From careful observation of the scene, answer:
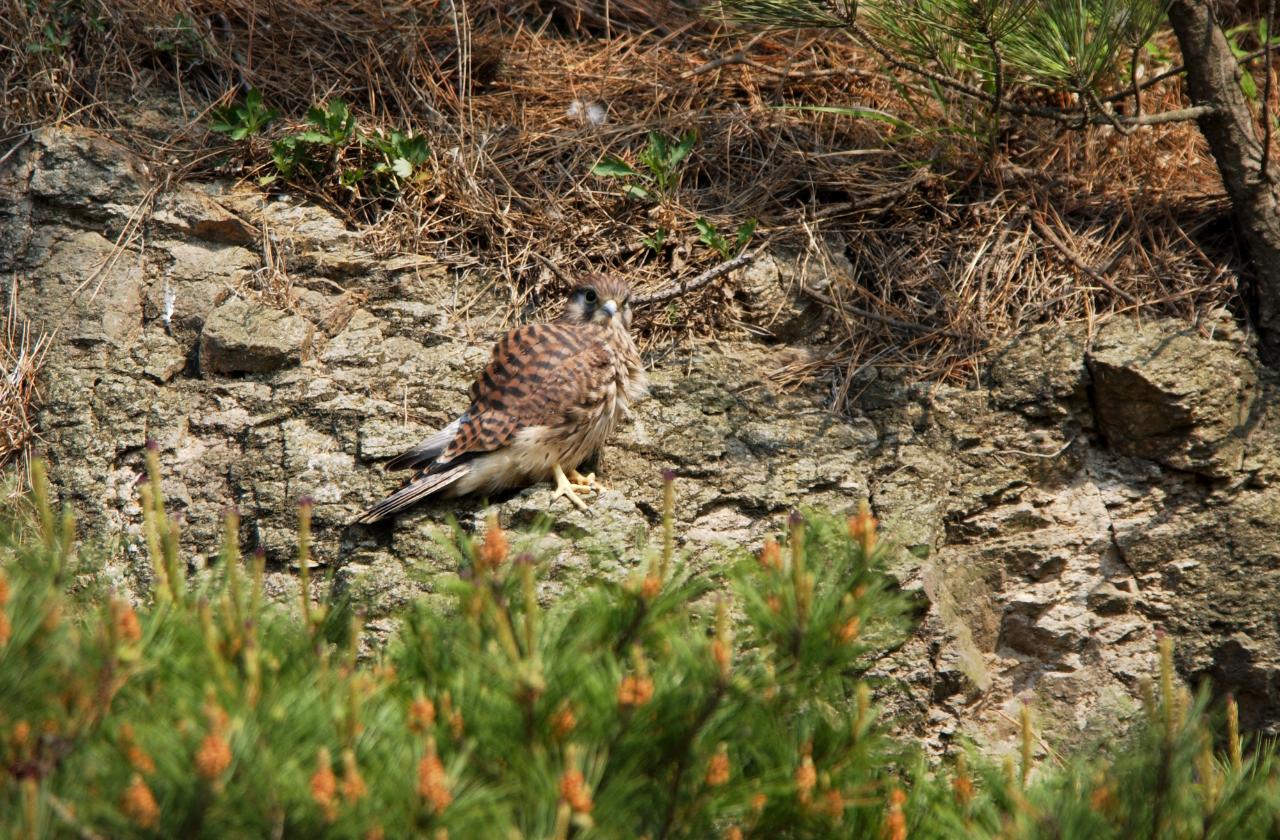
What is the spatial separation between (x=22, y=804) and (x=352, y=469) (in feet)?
6.12

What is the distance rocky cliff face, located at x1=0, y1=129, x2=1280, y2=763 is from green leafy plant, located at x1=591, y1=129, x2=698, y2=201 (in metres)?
0.55

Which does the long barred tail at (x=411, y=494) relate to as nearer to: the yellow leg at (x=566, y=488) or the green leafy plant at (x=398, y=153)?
the yellow leg at (x=566, y=488)

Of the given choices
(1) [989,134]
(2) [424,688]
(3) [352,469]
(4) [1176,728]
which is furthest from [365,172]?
(4) [1176,728]

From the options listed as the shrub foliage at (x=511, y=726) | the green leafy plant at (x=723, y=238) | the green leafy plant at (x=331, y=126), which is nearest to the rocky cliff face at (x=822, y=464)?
the green leafy plant at (x=723, y=238)

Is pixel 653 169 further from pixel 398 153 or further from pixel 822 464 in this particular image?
pixel 822 464

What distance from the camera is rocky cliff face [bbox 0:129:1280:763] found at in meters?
2.99

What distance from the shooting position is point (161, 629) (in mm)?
1756

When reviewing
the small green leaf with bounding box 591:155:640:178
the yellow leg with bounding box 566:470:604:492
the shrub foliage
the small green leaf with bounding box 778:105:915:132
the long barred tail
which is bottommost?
the shrub foliage

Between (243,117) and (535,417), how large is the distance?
4.97ft

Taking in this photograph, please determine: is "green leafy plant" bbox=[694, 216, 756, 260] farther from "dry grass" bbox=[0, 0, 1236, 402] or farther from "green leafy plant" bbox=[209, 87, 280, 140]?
"green leafy plant" bbox=[209, 87, 280, 140]

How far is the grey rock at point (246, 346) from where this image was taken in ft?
11.2

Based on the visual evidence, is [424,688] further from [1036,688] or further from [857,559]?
[1036,688]

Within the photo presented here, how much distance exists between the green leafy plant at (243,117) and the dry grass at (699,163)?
8 centimetres

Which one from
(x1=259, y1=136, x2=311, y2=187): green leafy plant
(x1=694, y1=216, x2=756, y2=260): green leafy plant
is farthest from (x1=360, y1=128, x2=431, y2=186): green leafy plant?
(x1=694, y1=216, x2=756, y2=260): green leafy plant
